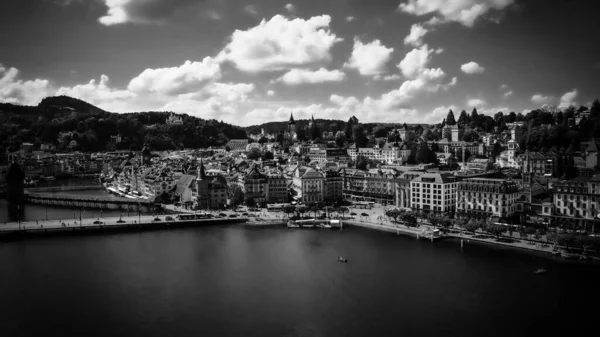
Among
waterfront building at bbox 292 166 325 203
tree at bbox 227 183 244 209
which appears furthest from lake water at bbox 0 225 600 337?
waterfront building at bbox 292 166 325 203

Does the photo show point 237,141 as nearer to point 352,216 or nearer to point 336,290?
point 352,216

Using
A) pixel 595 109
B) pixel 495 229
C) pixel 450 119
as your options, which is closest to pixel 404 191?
pixel 495 229

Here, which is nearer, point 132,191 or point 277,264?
point 277,264

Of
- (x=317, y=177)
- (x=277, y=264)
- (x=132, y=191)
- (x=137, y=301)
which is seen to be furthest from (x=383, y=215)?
(x=132, y=191)

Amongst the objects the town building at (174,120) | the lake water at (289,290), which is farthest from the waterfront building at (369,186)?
the town building at (174,120)

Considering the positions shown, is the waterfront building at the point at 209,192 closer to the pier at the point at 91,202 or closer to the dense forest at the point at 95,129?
the pier at the point at 91,202

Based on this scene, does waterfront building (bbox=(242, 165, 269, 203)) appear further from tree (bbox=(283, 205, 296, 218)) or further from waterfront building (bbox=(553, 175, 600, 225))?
waterfront building (bbox=(553, 175, 600, 225))
